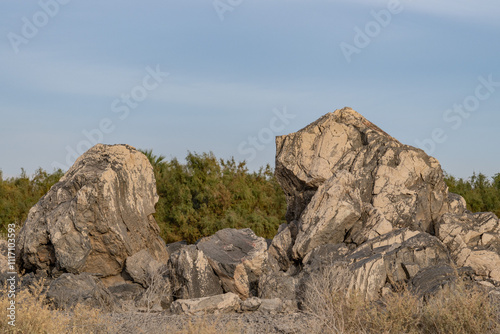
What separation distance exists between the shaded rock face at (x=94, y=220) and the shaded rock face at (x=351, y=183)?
3.35 m

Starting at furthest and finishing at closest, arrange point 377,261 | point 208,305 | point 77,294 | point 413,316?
point 77,294 → point 377,261 → point 208,305 → point 413,316

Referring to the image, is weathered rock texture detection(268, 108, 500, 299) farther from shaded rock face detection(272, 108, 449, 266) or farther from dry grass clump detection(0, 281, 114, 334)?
dry grass clump detection(0, 281, 114, 334)

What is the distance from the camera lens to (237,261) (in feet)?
40.0

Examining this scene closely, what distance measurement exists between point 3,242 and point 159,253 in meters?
5.03

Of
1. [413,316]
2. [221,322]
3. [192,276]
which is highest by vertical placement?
[192,276]

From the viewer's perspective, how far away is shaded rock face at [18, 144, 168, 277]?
1336 centimetres

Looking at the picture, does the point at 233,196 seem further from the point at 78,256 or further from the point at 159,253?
the point at 78,256

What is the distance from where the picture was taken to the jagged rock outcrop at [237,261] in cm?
1202

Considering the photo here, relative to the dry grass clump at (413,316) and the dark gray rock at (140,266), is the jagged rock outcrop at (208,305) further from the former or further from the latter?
the dark gray rock at (140,266)

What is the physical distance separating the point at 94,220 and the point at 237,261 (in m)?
3.50

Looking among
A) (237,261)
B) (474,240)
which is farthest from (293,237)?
Result: (474,240)

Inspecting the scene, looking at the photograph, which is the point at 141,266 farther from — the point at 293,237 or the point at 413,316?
the point at 413,316

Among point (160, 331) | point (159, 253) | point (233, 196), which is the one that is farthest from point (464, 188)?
point (160, 331)

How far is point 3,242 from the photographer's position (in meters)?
17.2
